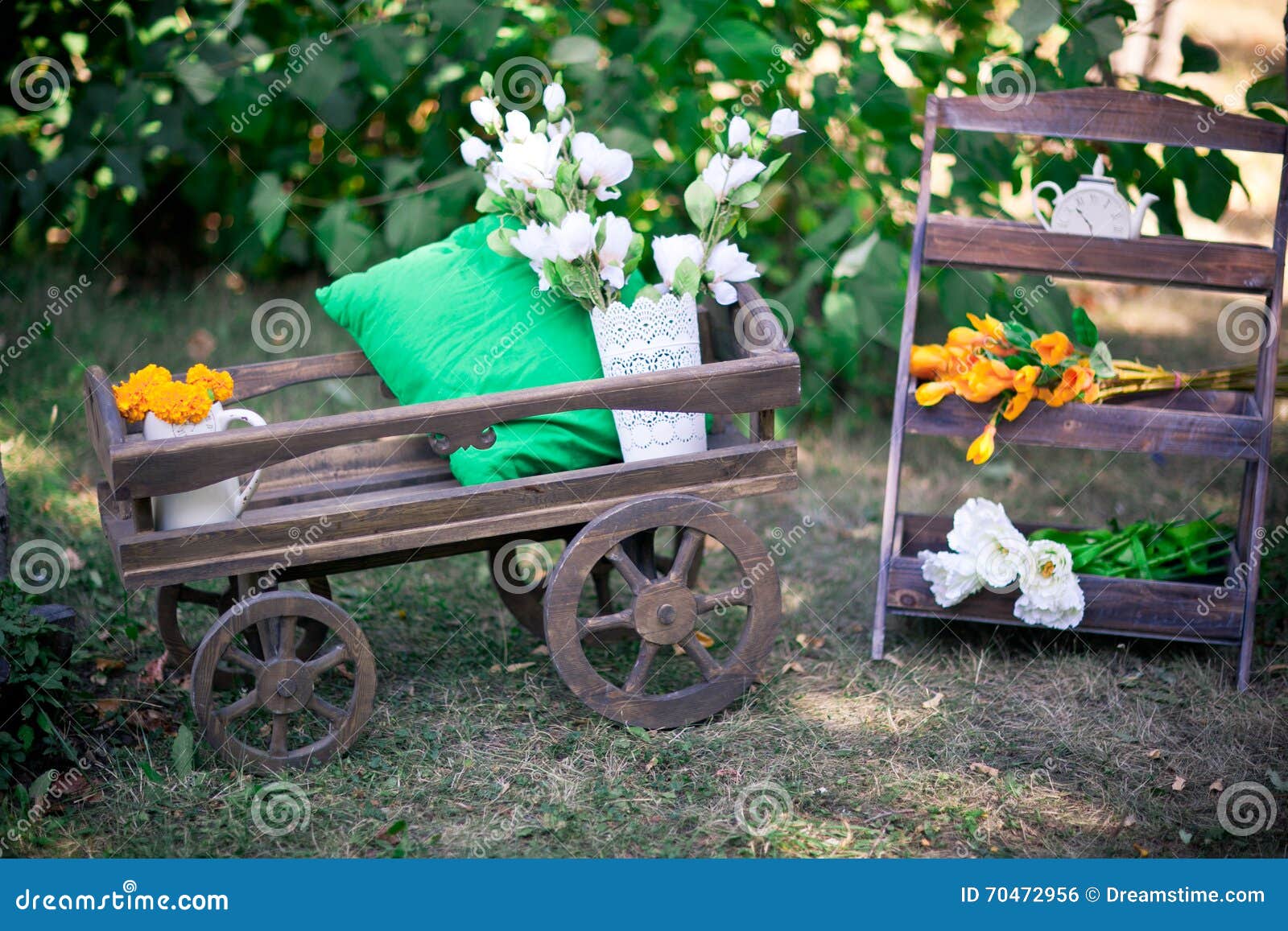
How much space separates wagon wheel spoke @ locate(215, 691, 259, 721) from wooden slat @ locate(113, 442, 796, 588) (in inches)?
10.6

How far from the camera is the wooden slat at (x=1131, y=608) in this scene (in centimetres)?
287

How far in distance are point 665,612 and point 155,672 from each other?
4.09 ft

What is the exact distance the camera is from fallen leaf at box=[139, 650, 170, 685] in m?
2.83

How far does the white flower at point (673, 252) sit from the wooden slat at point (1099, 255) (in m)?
0.66

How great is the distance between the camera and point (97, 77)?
4594 mm

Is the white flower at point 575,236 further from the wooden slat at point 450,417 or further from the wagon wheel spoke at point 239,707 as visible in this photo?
the wagon wheel spoke at point 239,707

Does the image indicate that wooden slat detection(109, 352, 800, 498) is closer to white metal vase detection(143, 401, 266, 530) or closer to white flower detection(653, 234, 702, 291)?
white metal vase detection(143, 401, 266, 530)

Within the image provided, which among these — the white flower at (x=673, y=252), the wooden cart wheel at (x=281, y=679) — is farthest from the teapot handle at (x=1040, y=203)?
the wooden cart wheel at (x=281, y=679)

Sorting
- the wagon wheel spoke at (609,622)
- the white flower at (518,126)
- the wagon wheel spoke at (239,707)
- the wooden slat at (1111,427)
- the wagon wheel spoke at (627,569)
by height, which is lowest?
the wagon wheel spoke at (239,707)

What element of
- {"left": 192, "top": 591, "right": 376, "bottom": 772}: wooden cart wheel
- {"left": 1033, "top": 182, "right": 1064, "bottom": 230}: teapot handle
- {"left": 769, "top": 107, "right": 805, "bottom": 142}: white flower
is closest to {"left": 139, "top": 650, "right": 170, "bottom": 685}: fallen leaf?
{"left": 192, "top": 591, "right": 376, "bottom": 772}: wooden cart wheel

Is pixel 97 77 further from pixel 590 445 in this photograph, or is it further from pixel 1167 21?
pixel 1167 21

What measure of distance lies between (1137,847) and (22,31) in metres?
4.56

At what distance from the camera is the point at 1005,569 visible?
2863 millimetres

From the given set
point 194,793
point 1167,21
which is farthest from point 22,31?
point 1167,21
